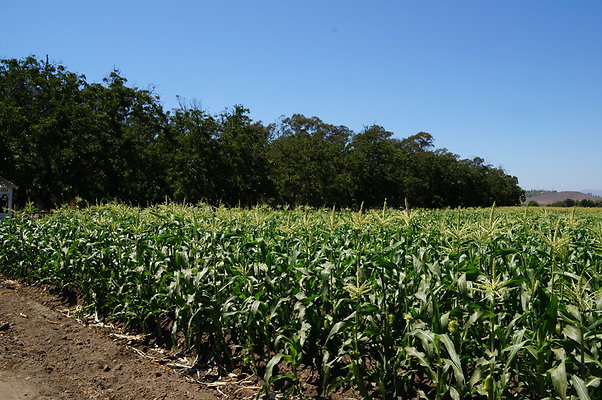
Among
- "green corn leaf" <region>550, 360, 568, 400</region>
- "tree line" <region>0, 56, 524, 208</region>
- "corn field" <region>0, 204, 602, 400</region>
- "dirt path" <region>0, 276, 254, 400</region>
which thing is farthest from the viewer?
"tree line" <region>0, 56, 524, 208</region>

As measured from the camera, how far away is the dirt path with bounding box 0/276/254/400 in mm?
3561

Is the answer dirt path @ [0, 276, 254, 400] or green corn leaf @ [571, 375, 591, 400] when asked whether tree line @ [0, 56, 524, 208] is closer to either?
dirt path @ [0, 276, 254, 400]

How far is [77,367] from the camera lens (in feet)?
13.3

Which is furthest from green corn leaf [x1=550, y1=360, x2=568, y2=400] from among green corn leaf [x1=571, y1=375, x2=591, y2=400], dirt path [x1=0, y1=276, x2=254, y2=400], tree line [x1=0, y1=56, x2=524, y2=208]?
tree line [x1=0, y1=56, x2=524, y2=208]

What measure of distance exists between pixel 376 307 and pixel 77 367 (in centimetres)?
316

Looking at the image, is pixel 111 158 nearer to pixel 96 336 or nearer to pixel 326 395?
pixel 96 336

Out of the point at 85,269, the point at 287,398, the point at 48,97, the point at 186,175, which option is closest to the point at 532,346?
the point at 287,398

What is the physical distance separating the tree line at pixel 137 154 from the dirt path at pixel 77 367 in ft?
47.7

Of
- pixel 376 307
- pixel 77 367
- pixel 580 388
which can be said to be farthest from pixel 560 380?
pixel 77 367

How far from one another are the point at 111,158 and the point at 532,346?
22.9m

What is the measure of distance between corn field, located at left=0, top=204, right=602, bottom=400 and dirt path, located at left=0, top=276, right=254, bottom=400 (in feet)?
1.27

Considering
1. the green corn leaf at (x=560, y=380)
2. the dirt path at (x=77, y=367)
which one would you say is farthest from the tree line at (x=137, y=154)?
the green corn leaf at (x=560, y=380)

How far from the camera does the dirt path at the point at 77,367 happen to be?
356 cm

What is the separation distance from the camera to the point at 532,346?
8.18 feet
